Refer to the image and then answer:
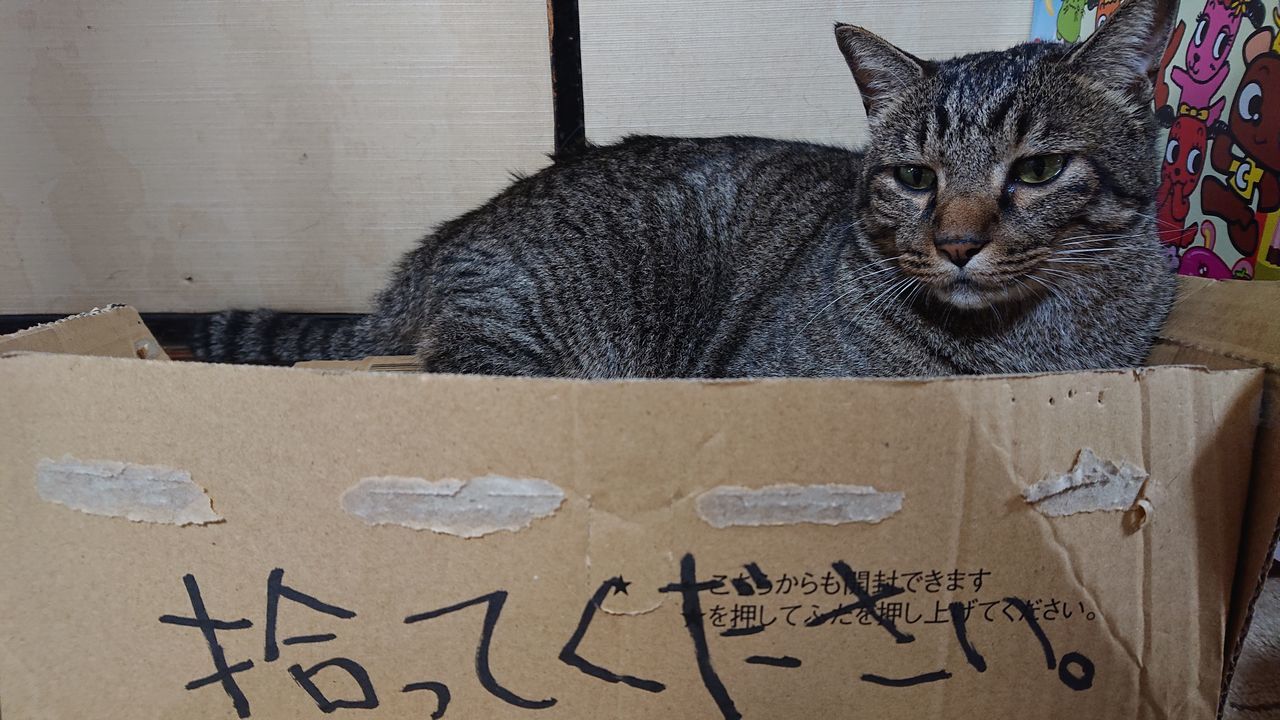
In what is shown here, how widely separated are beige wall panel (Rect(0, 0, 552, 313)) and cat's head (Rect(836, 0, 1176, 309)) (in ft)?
4.11

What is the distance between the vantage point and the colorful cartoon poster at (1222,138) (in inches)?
50.6

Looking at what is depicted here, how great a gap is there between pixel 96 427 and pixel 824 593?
78 cm

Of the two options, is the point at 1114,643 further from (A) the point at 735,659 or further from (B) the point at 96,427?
(B) the point at 96,427

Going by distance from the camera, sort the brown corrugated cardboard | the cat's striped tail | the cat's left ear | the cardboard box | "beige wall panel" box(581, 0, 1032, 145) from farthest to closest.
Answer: "beige wall panel" box(581, 0, 1032, 145), the cat's striped tail, the cat's left ear, the brown corrugated cardboard, the cardboard box

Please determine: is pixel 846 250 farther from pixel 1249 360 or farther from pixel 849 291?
pixel 1249 360

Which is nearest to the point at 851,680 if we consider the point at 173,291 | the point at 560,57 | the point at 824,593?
the point at 824,593

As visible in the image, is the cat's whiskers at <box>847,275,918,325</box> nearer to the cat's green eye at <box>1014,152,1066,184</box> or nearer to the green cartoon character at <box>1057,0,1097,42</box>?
the cat's green eye at <box>1014,152,1066,184</box>

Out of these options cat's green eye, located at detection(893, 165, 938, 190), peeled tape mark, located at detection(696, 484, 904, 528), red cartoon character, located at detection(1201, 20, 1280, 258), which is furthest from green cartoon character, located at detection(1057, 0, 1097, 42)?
peeled tape mark, located at detection(696, 484, 904, 528)

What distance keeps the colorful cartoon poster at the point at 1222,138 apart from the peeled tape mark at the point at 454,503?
1.22 m

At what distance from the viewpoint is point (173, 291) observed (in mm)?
2195

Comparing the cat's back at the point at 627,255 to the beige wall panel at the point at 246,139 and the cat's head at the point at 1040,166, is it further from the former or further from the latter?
the beige wall panel at the point at 246,139

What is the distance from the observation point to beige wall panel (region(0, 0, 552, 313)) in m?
1.94

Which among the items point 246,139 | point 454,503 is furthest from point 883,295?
point 246,139

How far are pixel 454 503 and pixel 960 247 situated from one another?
75 cm
